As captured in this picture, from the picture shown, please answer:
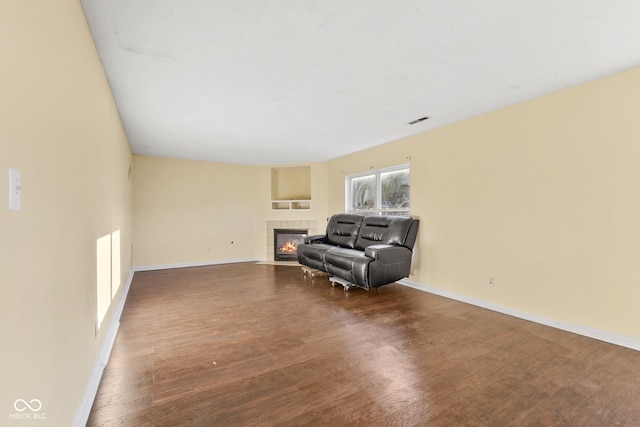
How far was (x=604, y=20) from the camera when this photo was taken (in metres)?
1.76

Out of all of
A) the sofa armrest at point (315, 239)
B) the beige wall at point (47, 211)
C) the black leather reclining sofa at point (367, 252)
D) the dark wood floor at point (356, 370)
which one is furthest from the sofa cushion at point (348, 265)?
the beige wall at point (47, 211)

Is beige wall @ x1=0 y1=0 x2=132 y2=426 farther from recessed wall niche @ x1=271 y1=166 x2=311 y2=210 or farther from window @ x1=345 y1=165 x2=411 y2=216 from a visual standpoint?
recessed wall niche @ x1=271 y1=166 x2=311 y2=210

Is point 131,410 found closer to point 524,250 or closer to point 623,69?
point 524,250

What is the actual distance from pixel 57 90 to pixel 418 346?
280 centimetres

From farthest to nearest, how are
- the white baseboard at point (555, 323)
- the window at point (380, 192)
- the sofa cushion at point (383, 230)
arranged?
1. the window at point (380, 192)
2. the sofa cushion at point (383, 230)
3. the white baseboard at point (555, 323)

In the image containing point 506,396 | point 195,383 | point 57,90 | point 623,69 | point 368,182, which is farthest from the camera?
point 368,182

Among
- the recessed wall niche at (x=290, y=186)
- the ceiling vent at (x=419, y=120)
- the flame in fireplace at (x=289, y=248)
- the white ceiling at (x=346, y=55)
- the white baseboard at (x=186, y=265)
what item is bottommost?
the white baseboard at (x=186, y=265)

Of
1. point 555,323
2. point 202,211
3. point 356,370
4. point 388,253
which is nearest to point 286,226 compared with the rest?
point 202,211

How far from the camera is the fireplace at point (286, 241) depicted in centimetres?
655

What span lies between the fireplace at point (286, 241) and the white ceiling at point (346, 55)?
3373 mm

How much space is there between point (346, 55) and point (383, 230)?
2849mm

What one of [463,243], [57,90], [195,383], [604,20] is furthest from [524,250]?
[57,90]

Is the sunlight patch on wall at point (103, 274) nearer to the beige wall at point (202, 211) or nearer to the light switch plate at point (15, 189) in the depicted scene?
the light switch plate at point (15, 189)

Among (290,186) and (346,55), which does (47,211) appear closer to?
(346,55)
